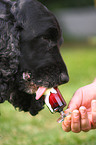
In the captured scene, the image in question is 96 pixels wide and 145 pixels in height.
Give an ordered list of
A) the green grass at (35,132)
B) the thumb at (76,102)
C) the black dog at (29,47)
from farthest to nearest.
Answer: the green grass at (35,132) < the thumb at (76,102) < the black dog at (29,47)

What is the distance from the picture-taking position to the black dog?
5.81 ft

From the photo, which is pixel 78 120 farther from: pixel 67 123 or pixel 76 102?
pixel 76 102

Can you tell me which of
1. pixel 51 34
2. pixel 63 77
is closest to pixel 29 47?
pixel 51 34

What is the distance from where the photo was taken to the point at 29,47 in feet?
5.84

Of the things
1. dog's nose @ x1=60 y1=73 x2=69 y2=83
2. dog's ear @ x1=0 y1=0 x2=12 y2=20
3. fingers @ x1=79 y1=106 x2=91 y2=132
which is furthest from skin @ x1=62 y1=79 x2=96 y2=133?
dog's ear @ x1=0 y1=0 x2=12 y2=20

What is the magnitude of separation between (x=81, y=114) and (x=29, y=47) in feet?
1.95

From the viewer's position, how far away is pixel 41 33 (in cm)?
176

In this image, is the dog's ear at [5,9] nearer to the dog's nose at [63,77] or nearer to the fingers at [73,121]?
the dog's nose at [63,77]

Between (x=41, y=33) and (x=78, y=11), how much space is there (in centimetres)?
1423

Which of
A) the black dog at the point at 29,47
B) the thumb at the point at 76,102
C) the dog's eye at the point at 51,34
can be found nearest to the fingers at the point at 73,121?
the thumb at the point at 76,102

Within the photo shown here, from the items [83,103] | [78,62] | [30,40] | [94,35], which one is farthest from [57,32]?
[94,35]

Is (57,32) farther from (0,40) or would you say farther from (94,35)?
(94,35)

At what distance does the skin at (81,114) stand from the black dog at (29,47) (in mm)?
258

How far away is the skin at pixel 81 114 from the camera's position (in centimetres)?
181
